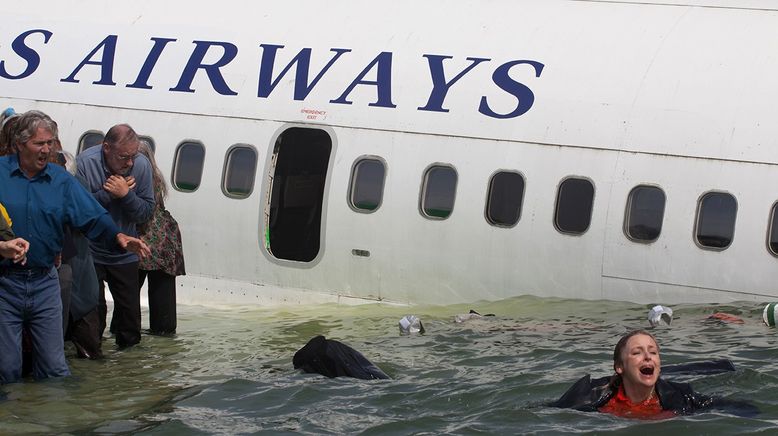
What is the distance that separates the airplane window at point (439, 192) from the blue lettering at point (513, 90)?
2.22 ft

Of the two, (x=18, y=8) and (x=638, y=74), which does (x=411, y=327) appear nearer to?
(x=638, y=74)

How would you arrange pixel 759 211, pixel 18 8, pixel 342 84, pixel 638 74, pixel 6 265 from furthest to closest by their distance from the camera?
pixel 18 8 < pixel 342 84 < pixel 638 74 < pixel 759 211 < pixel 6 265

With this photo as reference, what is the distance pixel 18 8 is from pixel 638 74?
23.0 feet

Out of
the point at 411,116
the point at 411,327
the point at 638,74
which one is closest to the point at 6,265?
the point at 411,327

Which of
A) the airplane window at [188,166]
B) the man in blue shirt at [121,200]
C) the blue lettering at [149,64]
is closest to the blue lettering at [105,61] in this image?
the blue lettering at [149,64]

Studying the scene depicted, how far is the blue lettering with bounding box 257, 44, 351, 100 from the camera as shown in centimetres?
1492

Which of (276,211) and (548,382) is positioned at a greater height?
(276,211)

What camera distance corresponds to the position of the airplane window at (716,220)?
13070 millimetres

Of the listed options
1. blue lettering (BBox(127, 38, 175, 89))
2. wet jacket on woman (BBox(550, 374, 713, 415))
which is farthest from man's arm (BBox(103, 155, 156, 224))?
wet jacket on woman (BBox(550, 374, 713, 415))

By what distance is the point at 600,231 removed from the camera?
13531 mm

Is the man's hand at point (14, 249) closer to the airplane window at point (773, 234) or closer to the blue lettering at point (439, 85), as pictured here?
the blue lettering at point (439, 85)

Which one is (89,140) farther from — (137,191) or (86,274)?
(86,274)

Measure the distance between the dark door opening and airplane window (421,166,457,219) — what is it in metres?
1.24

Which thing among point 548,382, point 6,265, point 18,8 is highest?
point 18,8
